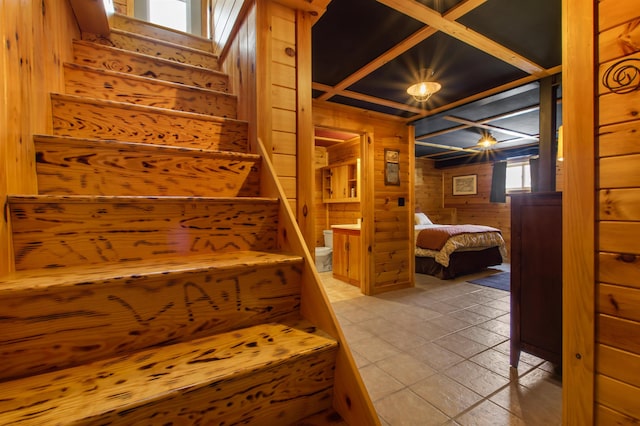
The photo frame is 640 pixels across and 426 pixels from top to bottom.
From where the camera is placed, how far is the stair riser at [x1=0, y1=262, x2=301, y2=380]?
69 cm

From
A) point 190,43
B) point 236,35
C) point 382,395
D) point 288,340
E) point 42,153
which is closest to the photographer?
point 288,340

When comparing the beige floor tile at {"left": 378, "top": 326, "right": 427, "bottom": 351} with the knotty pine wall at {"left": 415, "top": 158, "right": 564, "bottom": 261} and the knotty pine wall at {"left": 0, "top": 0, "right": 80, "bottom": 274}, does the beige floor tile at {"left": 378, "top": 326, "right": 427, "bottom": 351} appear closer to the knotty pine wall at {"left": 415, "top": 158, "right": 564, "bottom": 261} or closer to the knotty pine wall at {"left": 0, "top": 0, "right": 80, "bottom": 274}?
the knotty pine wall at {"left": 0, "top": 0, "right": 80, "bottom": 274}

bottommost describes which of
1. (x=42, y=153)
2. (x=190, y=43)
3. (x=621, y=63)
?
(x=42, y=153)

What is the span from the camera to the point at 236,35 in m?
1.92

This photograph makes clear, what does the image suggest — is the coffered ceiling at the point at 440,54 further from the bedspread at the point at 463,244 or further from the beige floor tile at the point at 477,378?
the beige floor tile at the point at 477,378

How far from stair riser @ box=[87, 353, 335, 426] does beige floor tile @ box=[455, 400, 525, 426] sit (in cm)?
111

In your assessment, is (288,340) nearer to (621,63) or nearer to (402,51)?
(621,63)

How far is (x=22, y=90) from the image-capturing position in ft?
3.17

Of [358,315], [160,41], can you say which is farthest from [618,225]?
[160,41]

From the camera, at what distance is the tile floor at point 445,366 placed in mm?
1544

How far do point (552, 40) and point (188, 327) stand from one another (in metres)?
2.95

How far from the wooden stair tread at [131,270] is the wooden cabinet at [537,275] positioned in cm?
182

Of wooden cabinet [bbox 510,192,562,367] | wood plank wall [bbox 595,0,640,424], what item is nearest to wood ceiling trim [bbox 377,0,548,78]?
wood plank wall [bbox 595,0,640,424]

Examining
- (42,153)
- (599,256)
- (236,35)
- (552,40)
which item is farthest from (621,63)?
(42,153)
